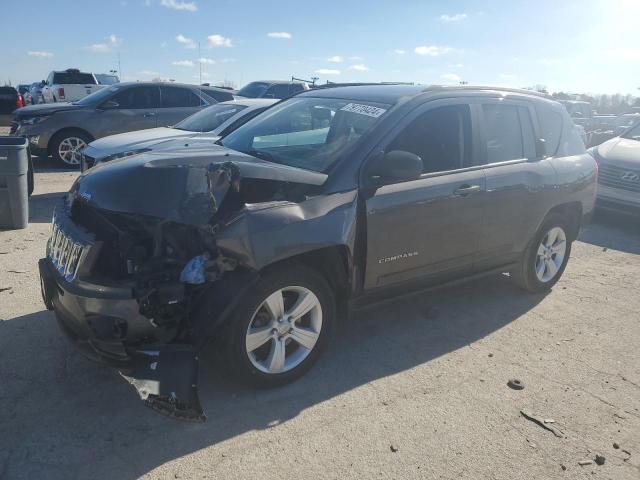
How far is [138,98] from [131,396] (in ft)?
29.9

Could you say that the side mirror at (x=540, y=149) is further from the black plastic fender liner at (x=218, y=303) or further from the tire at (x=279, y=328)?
the black plastic fender liner at (x=218, y=303)

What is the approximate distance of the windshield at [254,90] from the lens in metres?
16.6

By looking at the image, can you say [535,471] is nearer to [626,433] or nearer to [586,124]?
[626,433]

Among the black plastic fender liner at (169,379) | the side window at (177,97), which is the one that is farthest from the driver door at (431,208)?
the side window at (177,97)

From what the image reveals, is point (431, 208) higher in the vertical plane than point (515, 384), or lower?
higher

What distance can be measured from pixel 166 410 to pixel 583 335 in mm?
3470

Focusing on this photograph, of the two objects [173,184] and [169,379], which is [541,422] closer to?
[169,379]

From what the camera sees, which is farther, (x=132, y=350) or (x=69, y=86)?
(x=69, y=86)

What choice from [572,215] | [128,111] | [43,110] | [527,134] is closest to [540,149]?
[527,134]

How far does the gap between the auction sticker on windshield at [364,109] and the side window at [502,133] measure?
1.05 m

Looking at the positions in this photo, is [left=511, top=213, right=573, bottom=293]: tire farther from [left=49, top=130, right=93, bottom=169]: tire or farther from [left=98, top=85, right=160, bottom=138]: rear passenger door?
[left=49, top=130, right=93, bottom=169]: tire

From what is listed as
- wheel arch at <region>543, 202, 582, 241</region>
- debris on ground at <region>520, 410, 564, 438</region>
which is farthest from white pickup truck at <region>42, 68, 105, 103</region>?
debris on ground at <region>520, 410, 564, 438</region>

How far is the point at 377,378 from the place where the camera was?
11.7 feet

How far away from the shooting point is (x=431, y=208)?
3.87 m
